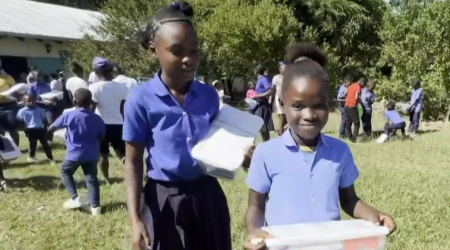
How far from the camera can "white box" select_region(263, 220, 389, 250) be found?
1403 millimetres

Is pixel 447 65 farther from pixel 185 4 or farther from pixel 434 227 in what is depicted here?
pixel 185 4

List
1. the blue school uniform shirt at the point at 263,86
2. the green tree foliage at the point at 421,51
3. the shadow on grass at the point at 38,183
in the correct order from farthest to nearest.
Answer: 1. the green tree foliage at the point at 421,51
2. the blue school uniform shirt at the point at 263,86
3. the shadow on grass at the point at 38,183

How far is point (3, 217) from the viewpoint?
4512mm

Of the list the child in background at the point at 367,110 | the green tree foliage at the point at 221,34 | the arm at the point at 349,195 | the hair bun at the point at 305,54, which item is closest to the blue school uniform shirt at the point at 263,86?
the child in background at the point at 367,110

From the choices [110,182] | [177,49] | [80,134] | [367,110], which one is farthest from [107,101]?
[367,110]

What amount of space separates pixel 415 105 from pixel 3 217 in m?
8.70

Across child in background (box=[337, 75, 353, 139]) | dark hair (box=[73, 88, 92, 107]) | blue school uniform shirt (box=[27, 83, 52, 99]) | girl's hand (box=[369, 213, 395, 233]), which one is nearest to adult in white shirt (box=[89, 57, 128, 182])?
dark hair (box=[73, 88, 92, 107])

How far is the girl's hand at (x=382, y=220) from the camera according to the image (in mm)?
1602

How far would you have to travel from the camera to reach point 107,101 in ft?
19.1

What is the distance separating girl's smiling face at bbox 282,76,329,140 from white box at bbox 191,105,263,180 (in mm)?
282

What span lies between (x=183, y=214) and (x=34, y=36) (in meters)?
14.9

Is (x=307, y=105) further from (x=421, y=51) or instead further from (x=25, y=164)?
(x=421, y=51)

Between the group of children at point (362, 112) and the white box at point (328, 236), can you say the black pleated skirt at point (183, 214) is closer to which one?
the white box at point (328, 236)

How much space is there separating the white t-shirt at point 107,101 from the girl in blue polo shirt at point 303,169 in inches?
167
